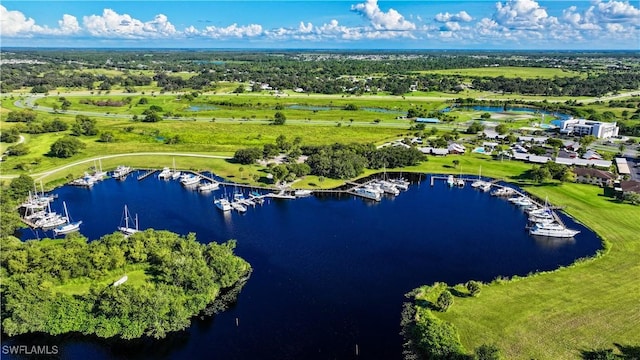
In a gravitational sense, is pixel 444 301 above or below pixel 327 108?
below

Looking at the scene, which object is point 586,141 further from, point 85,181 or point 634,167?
point 85,181

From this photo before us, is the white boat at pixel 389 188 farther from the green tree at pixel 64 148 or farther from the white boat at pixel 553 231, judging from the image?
the green tree at pixel 64 148

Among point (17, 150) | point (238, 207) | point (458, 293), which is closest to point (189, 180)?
point (238, 207)

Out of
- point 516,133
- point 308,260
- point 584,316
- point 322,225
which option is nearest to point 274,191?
point 322,225

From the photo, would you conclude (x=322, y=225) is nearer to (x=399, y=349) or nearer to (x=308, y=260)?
(x=308, y=260)

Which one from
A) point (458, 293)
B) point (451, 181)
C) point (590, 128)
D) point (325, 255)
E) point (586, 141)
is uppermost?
point (590, 128)

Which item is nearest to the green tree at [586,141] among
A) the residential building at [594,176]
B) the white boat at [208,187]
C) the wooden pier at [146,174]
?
the residential building at [594,176]

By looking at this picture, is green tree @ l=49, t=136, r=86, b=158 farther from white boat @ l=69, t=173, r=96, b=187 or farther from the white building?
the white building
